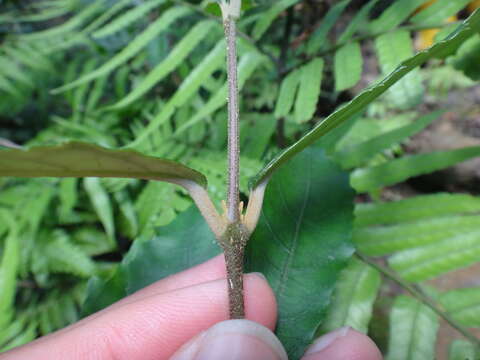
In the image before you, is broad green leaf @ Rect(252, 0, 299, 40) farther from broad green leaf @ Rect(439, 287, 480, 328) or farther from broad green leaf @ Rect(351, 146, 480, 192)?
broad green leaf @ Rect(439, 287, 480, 328)

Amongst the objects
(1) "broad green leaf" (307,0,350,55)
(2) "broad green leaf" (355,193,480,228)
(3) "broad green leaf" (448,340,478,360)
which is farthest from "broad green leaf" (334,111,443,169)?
(3) "broad green leaf" (448,340,478,360)

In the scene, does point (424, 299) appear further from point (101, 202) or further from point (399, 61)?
point (101, 202)

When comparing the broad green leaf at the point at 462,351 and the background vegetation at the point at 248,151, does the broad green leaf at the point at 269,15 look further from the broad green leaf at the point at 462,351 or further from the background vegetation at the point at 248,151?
the broad green leaf at the point at 462,351

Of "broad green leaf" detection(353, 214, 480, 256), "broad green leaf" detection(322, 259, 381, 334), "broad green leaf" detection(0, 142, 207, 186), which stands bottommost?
"broad green leaf" detection(322, 259, 381, 334)

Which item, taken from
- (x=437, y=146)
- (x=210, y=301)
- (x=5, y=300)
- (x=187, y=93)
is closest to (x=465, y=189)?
(x=437, y=146)

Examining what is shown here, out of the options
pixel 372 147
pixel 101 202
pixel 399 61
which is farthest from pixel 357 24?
pixel 101 202

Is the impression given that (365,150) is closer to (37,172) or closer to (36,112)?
(37,172)

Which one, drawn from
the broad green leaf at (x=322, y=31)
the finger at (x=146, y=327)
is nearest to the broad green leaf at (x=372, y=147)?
the broad green leaf at (x=322, y=31)
